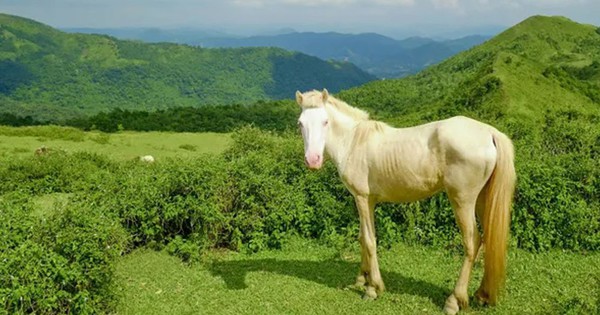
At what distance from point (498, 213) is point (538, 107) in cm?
3097

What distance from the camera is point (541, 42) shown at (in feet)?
247

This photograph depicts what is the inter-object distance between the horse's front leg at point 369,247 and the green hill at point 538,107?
320 centimetres

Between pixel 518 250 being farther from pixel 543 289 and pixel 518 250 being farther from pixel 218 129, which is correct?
pixel 218 129

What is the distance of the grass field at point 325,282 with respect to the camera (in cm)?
694

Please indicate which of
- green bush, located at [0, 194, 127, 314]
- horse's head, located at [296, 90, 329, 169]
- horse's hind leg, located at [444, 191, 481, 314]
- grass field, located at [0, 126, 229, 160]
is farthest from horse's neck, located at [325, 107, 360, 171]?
grass field, located at [0, 126, 229, 160]

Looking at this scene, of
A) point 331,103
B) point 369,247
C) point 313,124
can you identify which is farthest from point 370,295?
point 331,103

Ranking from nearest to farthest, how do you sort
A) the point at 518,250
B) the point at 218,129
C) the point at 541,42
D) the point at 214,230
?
the point at 518,250
the point at 214,230
the point at 218,129
the point at 541,42

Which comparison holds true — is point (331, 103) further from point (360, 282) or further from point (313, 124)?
point (360, 282)

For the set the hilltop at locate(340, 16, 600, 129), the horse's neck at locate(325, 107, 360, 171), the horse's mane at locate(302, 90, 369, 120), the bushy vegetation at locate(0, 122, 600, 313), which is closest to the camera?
the horse's mane at locate(302, 90, 369, 120)

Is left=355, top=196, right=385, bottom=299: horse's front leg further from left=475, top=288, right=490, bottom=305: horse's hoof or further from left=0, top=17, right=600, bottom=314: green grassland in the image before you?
left=475, top=288, right=490, bottom=305: horse's hoof

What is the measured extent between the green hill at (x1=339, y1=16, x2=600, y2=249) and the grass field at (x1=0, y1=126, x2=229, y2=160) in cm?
1353

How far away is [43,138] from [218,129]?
26.5 meters

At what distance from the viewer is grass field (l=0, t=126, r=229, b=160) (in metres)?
26.5

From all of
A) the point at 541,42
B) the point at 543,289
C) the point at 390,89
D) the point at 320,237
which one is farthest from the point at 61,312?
the point at 541,42
